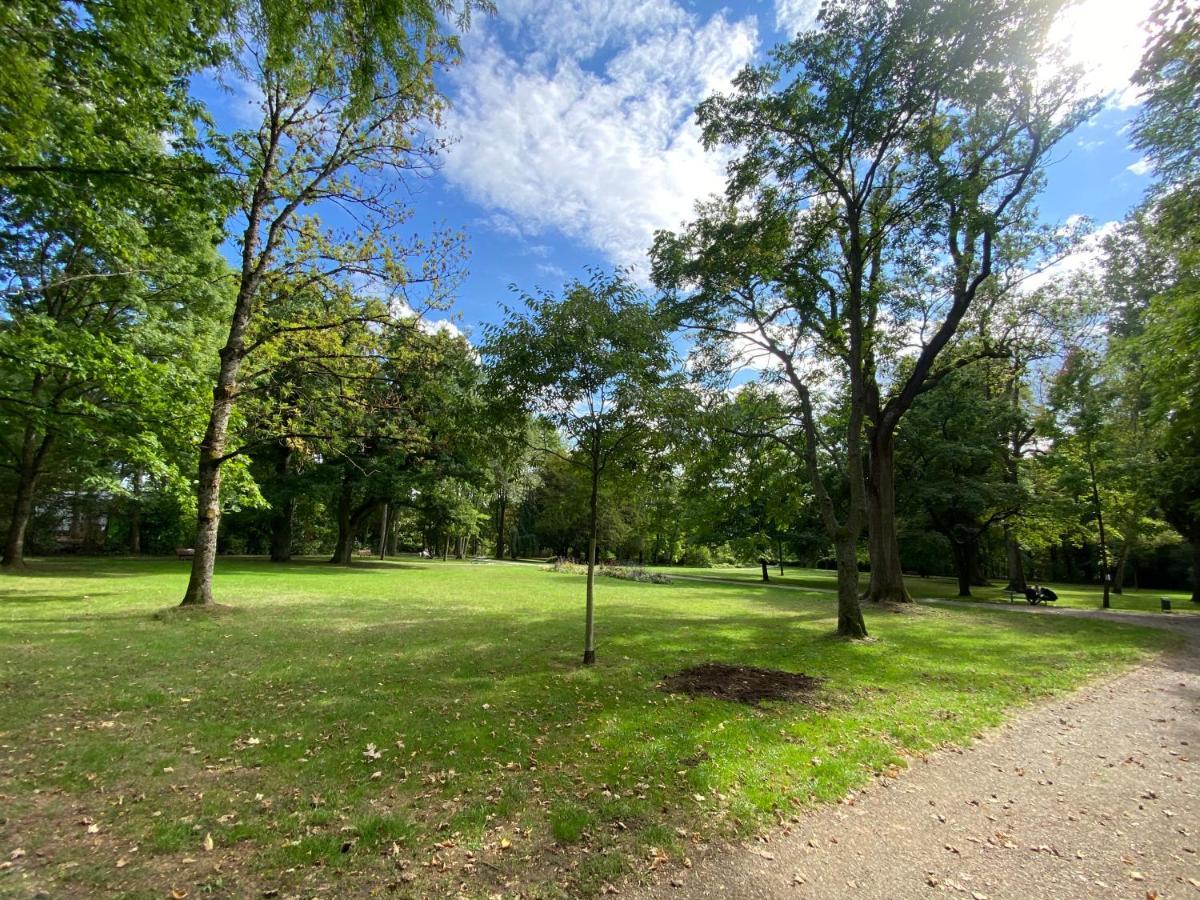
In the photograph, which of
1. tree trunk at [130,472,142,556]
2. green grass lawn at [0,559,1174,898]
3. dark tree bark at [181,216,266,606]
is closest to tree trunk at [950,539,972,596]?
green grass lawn at [0,559,1174,898]

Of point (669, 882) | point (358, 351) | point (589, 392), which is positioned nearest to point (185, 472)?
point (358, 351)

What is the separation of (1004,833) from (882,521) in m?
15.8

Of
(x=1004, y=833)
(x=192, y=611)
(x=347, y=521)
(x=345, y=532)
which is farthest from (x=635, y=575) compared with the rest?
(x=1004, y=833)

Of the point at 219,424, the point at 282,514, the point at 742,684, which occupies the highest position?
the point at 219,424

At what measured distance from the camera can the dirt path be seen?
→ 333 centimetres

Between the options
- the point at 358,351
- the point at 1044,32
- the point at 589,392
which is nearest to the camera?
the point at 589,392

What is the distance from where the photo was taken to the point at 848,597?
38.9ft

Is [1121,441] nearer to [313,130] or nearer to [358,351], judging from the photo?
[358,351]

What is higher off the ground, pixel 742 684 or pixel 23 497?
pixel 23 497

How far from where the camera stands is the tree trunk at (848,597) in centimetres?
1177

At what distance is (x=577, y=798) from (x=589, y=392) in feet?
18.5

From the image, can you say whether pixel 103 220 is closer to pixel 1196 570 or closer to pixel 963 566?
pixel 963 566

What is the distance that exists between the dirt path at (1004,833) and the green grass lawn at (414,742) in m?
0.33

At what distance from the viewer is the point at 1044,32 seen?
9.99m
